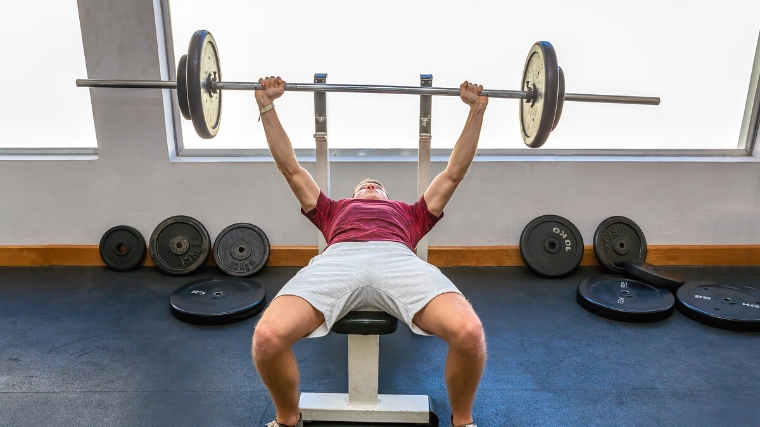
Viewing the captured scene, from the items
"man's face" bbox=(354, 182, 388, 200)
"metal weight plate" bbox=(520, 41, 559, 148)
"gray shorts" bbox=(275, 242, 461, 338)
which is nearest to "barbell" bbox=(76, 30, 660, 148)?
"metal weight plate" bbox=(520, 41, 559, 148)

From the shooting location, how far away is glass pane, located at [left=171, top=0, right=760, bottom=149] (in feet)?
10.3

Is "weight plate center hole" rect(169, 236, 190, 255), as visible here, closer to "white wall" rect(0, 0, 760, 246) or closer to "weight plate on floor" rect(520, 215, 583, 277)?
"white wall" rect(0, 0, 760, 246)

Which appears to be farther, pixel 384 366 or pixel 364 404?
pixel 384 366

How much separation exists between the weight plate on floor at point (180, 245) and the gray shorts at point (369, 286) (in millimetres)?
1491

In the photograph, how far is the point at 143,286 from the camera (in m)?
3.03

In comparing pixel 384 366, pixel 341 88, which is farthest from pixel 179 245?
pixel 341 88

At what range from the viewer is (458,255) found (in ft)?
11.0

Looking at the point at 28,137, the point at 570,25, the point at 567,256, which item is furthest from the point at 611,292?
the point at 28,137

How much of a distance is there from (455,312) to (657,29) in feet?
8.04

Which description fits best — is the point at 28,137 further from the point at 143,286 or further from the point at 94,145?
the point at 143,286

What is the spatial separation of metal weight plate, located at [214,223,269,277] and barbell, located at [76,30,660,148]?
1025 mm

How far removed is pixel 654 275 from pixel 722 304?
35cm

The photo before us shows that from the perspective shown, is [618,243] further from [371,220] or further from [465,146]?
[371,220]

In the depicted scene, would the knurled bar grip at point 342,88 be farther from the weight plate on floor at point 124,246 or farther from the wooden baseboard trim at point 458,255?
the wooden baseboard trim at point 458,255
